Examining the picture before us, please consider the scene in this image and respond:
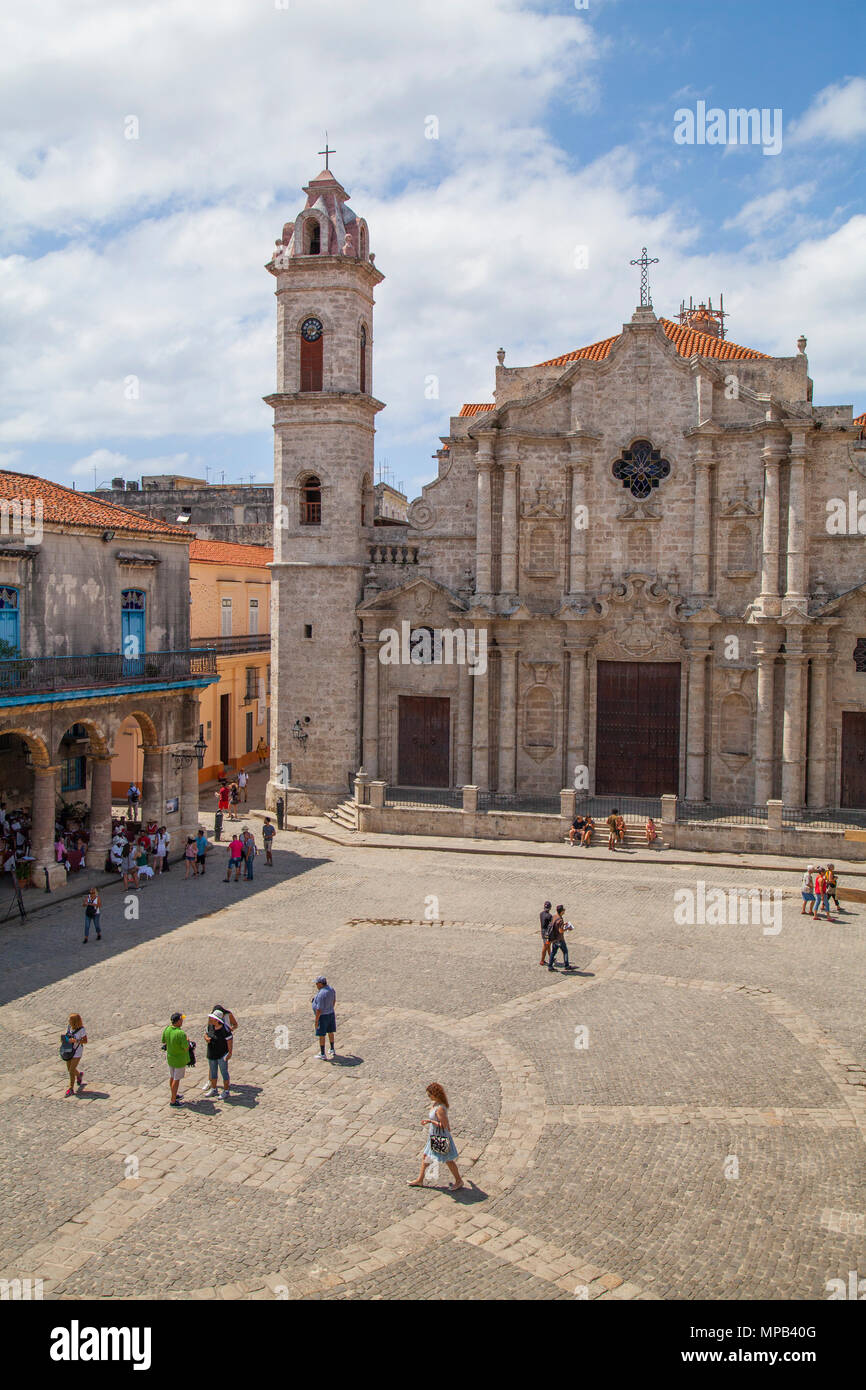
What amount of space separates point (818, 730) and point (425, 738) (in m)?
11.7

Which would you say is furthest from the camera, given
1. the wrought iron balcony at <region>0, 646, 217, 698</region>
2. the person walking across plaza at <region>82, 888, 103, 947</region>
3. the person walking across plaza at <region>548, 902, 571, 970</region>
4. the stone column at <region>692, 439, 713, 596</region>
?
the stone column at <region>692, 439, 713, 596</region>

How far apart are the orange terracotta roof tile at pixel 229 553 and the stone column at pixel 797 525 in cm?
1931

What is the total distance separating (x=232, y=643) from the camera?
42.3m

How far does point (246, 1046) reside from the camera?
655 inches

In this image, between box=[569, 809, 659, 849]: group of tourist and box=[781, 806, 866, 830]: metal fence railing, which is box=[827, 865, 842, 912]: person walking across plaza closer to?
box=[781, 806, 866, 830]: metal fence railing

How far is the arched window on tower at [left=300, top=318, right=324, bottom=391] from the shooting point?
111 ft

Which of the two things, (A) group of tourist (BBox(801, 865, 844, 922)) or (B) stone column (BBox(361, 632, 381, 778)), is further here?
(B) stone column (BBox(361, 632, 381, 778))

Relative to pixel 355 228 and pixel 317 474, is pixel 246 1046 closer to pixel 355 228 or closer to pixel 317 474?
pixel 317 474

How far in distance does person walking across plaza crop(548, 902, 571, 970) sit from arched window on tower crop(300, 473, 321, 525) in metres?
17.9

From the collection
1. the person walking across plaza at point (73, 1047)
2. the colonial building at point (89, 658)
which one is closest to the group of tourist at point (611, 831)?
the colonial building at point (89, 658)

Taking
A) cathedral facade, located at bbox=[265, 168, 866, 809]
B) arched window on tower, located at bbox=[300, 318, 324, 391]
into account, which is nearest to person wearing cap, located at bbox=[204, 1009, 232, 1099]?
cathedral facade, located at bbox=[265, 168, 866, 809]

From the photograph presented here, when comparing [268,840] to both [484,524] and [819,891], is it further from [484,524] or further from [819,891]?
[819,891]

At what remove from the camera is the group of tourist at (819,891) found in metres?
24.1

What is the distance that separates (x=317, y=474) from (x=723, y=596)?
1298cm
